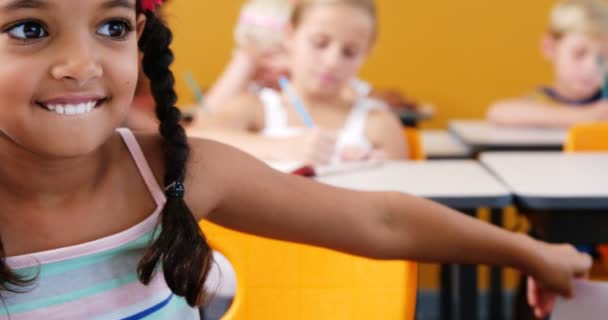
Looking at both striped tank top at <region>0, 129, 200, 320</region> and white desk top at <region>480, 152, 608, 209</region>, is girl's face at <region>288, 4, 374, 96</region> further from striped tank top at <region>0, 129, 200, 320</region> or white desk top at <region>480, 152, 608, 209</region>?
striped tank top at <region>0, 129, 200, 320</region>

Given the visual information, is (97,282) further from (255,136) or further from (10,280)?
(255,136)

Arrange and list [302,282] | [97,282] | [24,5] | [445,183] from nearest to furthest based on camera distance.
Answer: [24,5], [97,282], [302,282], [445,183]

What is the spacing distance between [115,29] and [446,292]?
7.01ft

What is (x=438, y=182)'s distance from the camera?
1.72 m

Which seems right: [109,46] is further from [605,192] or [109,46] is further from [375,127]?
[375,127]

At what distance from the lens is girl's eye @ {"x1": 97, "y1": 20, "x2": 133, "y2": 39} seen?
798mm

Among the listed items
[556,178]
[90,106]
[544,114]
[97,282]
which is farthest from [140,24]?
[544,114]

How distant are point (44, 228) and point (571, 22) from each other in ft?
8.89

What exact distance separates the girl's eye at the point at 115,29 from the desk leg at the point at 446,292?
2049 mm

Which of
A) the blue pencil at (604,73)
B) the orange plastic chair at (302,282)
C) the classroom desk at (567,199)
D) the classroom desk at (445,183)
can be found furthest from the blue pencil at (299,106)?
the blue pencil at (604,73)

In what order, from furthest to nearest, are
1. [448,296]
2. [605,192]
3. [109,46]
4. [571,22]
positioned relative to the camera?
[571,22], [448,296], [605,192], [109,46]

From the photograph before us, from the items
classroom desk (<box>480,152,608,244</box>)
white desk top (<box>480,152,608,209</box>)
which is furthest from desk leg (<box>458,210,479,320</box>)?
classroom desk (<box>480,152,608,244</box>)

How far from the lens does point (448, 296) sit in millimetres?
2766

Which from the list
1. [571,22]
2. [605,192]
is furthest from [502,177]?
[571,22]
